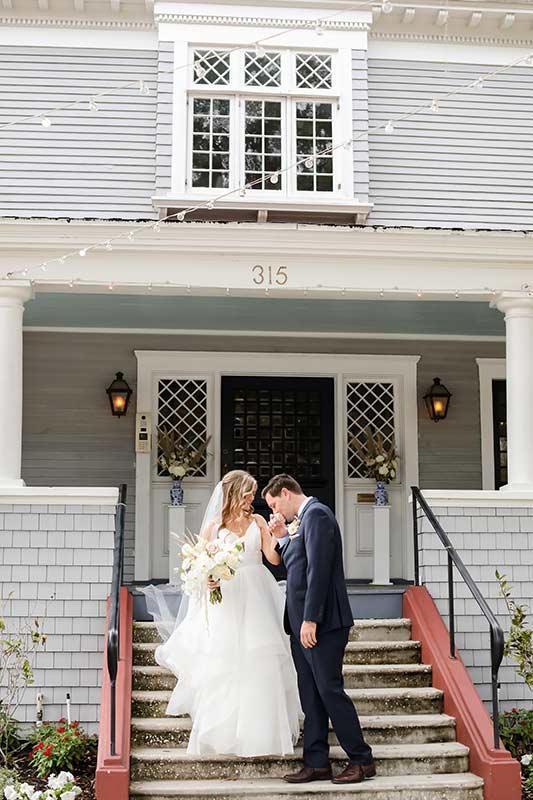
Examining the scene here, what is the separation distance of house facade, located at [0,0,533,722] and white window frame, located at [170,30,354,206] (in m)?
0.02

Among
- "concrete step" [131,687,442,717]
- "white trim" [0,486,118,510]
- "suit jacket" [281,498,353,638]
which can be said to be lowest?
"concrete step" [131,687,442,717]

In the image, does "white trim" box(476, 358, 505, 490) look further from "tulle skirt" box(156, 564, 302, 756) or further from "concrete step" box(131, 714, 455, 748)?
"tulle skirt" box(156, 564, 302, 756)

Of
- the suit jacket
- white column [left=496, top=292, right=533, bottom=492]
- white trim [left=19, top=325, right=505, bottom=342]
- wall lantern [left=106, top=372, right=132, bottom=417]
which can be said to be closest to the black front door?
white trim [left=19, top=325, right=505, bottom=342]

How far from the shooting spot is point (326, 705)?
565 cm

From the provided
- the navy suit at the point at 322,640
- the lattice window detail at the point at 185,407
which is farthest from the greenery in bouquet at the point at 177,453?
the navy suit at the point at 322,640

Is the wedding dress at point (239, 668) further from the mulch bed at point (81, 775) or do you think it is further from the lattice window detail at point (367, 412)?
the lattice window detail at point (367, 412)

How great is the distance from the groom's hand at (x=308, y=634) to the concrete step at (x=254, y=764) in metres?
0.81

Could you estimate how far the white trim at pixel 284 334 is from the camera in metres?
10.0

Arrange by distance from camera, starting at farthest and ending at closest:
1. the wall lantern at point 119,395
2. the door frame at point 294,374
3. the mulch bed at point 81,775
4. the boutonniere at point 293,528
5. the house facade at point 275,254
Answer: the door frame at point 294,374 < the wall lantern at point 119,395 < the house facade at point 275,254 < the boutonniere at point 293,528 < the mulch bed at point 81,775

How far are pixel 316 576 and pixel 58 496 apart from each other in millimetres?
2642

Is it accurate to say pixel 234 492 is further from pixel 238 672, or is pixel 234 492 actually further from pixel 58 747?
pixel 58 747

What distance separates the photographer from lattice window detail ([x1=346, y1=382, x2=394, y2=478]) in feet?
33.5

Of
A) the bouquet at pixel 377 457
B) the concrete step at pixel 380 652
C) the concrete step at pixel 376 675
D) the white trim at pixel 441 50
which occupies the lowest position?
the concrete step at pixel 376 675

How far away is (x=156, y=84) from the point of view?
9.55 m
